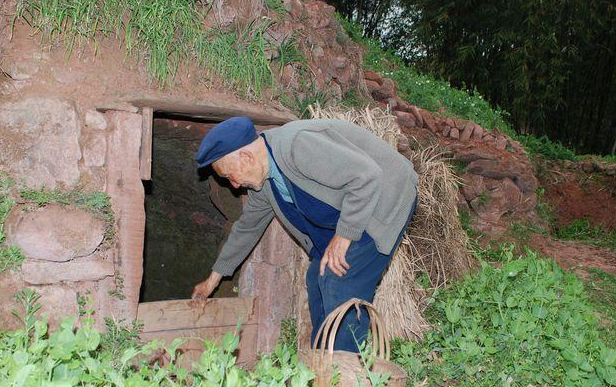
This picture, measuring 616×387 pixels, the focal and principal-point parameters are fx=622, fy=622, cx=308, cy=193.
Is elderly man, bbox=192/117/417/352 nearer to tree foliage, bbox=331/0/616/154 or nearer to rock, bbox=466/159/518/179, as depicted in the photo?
rock, bbox=466/159/518/179

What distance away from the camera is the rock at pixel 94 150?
3730 mm

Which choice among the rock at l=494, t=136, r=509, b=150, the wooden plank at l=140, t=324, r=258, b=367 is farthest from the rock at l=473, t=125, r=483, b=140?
the wooden plank at l=140, t=324, r=258, b=367

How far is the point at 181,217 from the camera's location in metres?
5.65

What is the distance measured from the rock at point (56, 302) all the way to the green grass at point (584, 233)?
24.1 ft

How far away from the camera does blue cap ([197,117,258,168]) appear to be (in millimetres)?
3150

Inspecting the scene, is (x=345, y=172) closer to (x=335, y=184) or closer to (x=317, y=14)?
(x=335, y=184)

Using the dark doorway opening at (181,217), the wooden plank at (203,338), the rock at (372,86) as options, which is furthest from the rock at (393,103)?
the wooden plank at (203,338)

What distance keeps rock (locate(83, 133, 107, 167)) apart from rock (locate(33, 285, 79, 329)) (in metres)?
0.75

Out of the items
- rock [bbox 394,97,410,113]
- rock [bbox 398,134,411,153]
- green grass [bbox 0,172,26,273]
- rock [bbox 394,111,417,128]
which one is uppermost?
rock [bbox 394,97,410,113]

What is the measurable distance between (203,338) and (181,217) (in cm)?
170

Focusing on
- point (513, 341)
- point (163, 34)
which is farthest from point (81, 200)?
point (513, 341)

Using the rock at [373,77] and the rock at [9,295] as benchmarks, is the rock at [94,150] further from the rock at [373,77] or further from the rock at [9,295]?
the rock at [373,77]

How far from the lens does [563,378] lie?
3.78 m

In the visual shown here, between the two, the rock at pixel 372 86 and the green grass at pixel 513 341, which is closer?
the green grass at pixel 513 341
